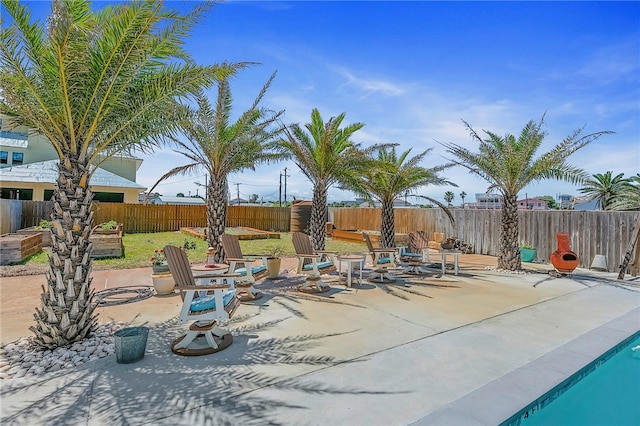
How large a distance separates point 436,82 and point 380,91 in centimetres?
151

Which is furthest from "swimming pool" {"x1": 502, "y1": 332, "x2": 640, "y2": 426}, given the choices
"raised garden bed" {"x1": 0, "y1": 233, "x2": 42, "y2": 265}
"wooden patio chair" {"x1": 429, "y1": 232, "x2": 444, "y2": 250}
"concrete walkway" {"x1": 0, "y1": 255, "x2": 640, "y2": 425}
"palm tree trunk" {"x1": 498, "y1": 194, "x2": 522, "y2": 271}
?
"raised garden bed" {"x1": 0, "y1": 233, "x2": 42, "y2": 265}

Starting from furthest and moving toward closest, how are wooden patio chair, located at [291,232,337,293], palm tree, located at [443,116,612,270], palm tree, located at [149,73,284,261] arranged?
palm tree, located at [443,116,612,270] → palm tree, located at [149,73,284,261] → wooden patio chair, located at [291,232,337,293]

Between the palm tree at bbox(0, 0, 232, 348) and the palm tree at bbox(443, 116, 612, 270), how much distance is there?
858 cm

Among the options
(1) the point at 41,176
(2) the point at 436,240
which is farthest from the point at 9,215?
(2) the point at 436,240

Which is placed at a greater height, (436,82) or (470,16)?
(470,16)

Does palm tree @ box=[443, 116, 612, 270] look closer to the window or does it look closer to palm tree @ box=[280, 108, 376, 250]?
palm tree @ box=[280, 108, 376, 250]

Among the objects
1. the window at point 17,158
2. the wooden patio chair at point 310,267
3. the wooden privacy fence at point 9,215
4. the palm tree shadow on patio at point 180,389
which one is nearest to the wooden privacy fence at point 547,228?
the wooden patio chair at point 310,267

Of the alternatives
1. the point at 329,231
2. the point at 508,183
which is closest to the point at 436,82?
the point at 508,183

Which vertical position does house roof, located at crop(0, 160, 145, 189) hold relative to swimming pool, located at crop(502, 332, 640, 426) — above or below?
above

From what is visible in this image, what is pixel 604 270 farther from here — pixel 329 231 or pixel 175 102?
pixel 329 231

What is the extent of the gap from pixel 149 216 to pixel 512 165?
1847 cm

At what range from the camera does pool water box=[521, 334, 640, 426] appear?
10.2ft

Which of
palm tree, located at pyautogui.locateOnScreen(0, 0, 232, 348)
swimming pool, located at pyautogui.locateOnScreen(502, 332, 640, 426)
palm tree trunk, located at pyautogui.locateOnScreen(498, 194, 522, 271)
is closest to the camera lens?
swimming pool, located at pyautogui.locateOnScreen(502, 332, 640, 426)

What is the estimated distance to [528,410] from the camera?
2.90 m
